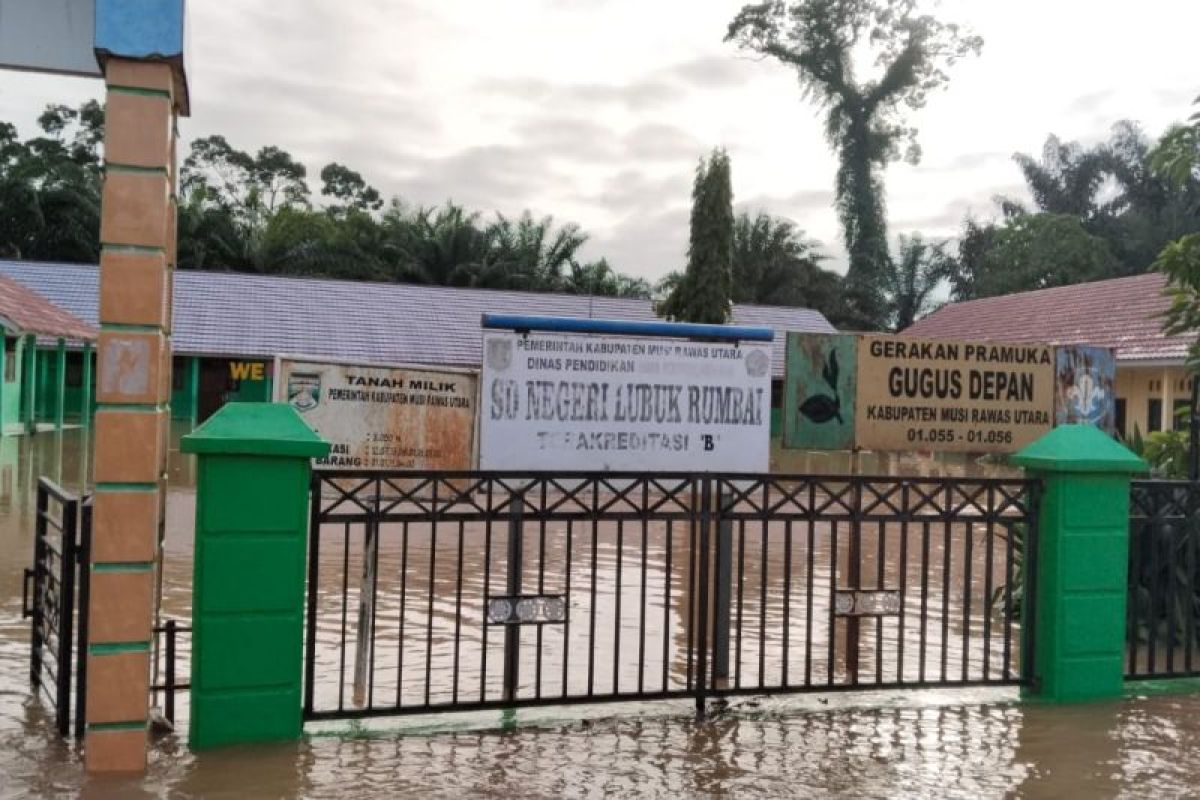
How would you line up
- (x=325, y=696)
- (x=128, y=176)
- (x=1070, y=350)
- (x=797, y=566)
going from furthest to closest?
1. (x=797, y=566)
2. (x=1070, y=350)
3. (x=325, y=696)
4. (x=128, y=176)

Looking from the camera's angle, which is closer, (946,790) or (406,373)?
(946,790)

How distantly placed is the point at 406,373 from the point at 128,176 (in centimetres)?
204

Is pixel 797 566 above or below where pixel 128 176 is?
below

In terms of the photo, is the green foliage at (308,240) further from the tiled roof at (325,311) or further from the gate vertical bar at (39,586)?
the gate vertical bar at (39,586)

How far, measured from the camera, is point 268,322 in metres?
36.0

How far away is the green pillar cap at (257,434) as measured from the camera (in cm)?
541

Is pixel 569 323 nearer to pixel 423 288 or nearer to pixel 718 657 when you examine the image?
pixel 718 657

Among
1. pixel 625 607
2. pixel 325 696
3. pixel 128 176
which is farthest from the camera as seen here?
pixel 625 607

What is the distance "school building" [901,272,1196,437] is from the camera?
914 inches

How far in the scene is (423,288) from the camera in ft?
129

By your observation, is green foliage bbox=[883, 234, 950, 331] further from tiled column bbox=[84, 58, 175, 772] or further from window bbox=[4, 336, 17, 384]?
tiled column bbox=[84, 58, 175, 772]

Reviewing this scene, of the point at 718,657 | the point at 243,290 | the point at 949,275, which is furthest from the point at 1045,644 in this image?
the point at 949,275

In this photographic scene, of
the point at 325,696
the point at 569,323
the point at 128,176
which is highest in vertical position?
the point at 128,176

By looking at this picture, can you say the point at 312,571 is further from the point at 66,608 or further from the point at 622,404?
the point at 622,404
